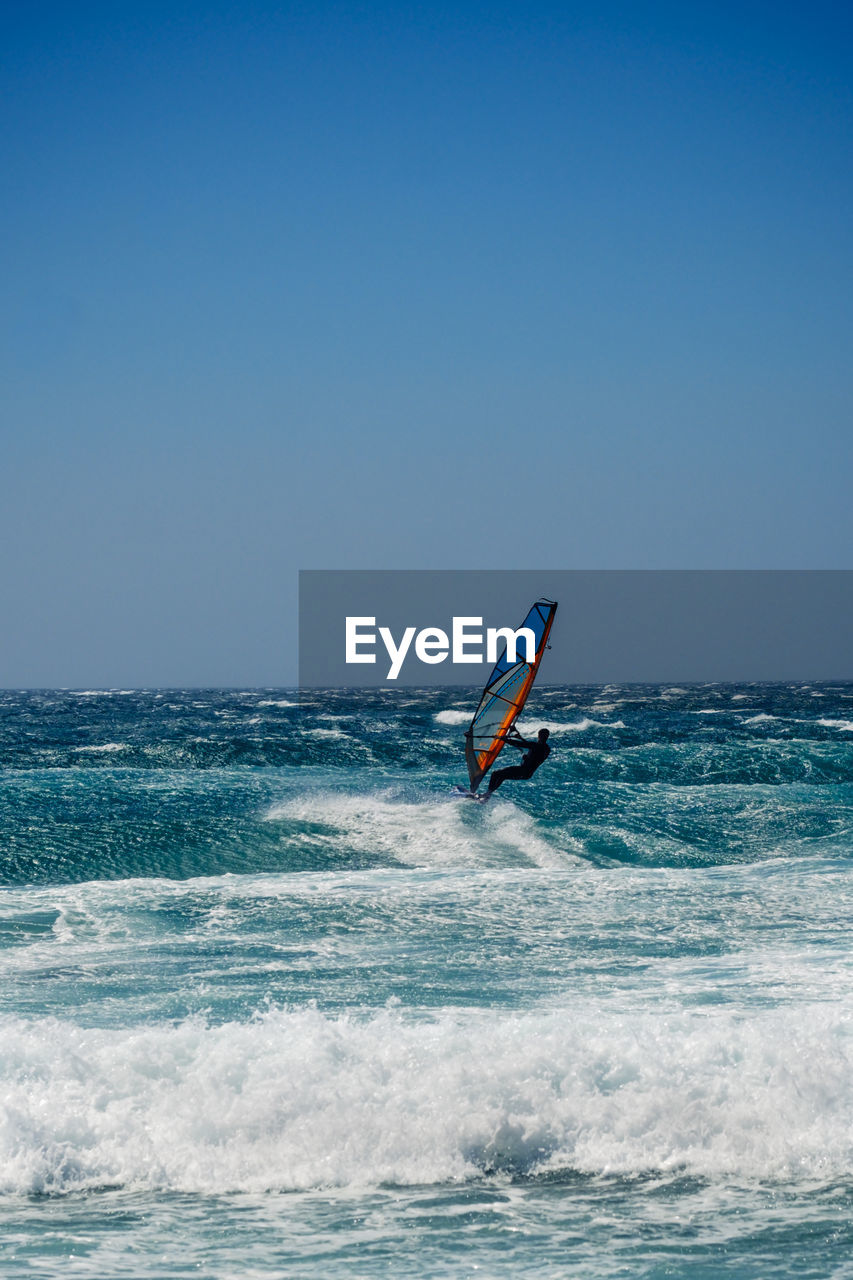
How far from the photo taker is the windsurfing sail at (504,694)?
36.3ft

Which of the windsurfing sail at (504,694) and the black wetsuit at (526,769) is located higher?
the windsurfing sail at (504,694)

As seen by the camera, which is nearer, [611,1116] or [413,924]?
[611,1116]

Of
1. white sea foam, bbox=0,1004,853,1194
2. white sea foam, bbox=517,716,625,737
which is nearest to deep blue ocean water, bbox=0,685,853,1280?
white sea foam, bbox=0,1004,853,1194

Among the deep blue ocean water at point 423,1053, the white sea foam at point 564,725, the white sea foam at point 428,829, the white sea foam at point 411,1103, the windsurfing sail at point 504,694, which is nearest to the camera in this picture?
the deep blue ocean water at point 423,1053

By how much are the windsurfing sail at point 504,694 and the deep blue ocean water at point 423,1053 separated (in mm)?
1225

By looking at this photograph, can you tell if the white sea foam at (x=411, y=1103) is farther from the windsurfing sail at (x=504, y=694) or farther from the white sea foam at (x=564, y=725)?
the white sea foam at (x=564, y=725)

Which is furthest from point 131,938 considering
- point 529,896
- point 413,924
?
point 529,896

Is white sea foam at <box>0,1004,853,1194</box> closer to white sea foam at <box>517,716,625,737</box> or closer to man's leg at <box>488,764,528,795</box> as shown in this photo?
man's leg at <box>488,764,528,795</box>

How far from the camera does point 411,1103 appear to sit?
4.88m

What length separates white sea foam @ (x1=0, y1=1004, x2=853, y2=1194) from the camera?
4.54m

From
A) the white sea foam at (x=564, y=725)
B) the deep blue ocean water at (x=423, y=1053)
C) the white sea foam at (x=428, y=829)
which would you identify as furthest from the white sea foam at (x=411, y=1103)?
the white sea foam at (x=564, y=725)

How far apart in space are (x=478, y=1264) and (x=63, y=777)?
15.0m

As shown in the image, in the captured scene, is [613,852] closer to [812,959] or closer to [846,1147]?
[812,959]

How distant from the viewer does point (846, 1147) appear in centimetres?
459
